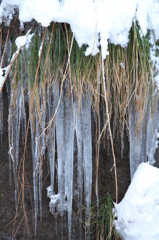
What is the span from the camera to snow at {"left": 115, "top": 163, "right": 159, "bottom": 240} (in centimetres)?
153

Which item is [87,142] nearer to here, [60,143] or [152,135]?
[60,143]

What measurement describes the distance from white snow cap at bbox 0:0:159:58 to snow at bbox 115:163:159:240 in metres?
0.73

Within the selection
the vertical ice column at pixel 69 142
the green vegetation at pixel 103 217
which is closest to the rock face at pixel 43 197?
the green vegetation at pixel 103 217

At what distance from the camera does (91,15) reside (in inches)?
53.1

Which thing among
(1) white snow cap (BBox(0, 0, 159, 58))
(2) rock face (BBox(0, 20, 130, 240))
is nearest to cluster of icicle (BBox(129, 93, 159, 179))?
(2) rock face (BBox(0, 20, 130, 240))

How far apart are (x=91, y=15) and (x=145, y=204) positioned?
107 centimetres

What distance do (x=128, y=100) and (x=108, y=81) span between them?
6.8 inches

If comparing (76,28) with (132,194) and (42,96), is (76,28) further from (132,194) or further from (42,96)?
(132,194)

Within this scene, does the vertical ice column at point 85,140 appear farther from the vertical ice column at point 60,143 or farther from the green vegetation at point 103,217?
the green vegetation at point 103,217

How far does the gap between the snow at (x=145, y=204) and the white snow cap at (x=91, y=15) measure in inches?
28.8

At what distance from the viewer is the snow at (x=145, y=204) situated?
5.02 feet

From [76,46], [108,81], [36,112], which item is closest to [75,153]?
[36,112]

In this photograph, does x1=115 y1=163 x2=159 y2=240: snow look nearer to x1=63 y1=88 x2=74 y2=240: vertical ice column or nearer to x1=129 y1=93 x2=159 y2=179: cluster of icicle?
x1=129 y1=93 x2=159 y2=179: cluster of icicle

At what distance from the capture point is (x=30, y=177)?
2.02 metres
